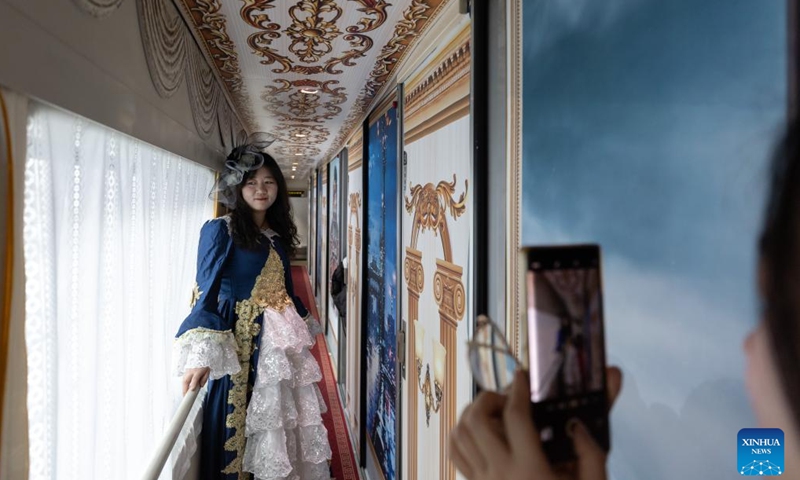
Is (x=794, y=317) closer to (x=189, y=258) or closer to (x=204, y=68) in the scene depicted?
(x=204, y=68)

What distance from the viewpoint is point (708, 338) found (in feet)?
1.36

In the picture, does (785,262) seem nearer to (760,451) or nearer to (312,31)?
(760,451)

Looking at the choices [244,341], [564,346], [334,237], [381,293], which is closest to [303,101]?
[381,293]

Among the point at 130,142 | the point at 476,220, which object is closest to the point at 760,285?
the point at 476,220

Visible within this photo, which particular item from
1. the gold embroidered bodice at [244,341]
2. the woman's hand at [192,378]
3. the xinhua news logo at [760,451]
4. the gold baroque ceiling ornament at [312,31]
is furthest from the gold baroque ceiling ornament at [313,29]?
the xinhua news logo at [760,451]

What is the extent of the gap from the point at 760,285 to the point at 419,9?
119 centimetres

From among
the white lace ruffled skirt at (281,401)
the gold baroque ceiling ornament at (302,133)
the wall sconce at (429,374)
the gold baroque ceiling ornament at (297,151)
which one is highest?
the gold baroque ceiling ornament at (297,151)

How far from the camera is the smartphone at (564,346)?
0.29 metres

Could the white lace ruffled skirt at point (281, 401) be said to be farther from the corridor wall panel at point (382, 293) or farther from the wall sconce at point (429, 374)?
the wall sconce at point (429, 374)

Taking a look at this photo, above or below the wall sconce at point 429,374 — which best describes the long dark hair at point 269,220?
above

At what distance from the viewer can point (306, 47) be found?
1.64m

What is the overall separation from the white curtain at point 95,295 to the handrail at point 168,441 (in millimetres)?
38

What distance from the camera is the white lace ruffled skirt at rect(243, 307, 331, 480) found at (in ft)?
6.27

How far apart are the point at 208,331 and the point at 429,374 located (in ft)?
2.76
